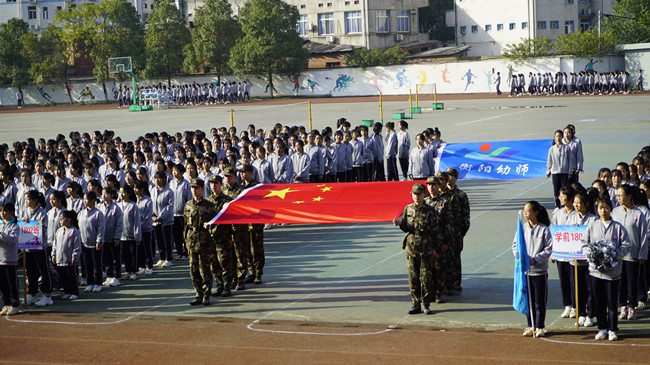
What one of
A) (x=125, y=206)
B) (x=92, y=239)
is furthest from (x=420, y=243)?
(x=92, y=239)

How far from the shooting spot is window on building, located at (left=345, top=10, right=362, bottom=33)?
7081 cm

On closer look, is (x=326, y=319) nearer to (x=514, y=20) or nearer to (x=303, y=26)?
(x=514, y=20)

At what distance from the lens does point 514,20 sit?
6962 centimetres

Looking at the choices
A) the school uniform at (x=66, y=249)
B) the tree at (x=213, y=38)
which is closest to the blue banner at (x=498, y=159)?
the school uniform at (x=66, y=249)

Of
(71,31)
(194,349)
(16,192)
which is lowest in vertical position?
(194,349)

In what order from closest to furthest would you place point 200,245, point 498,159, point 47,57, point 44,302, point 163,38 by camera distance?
point 200,245 → point 44,302 → point 498,159 → point 163,38 → point 47,57

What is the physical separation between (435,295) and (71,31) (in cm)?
6496

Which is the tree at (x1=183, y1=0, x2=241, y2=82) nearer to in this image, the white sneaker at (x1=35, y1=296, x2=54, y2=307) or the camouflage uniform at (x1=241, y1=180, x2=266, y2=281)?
the camouflage uniform at (x1=241, y1=180, x2=266, y2=281)

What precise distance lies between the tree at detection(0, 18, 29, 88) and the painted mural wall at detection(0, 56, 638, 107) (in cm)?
217

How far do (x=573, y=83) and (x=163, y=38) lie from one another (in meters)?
34.2

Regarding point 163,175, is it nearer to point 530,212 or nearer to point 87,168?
point 87,168

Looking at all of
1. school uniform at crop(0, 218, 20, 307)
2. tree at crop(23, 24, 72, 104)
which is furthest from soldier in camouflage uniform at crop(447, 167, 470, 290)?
tree at crop(23, 24, 72, 104)

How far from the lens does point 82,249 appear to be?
1176 centimetres

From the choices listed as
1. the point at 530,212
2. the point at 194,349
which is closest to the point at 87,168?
the point at 194,349
